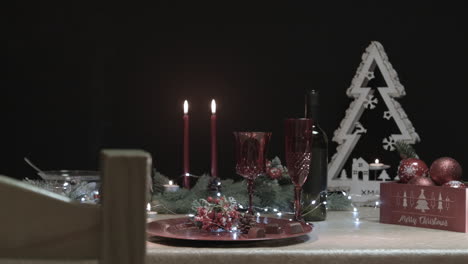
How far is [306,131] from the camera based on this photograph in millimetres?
1387

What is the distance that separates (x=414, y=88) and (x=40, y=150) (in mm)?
1209

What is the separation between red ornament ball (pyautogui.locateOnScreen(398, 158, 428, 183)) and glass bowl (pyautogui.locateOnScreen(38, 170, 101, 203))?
0.68m

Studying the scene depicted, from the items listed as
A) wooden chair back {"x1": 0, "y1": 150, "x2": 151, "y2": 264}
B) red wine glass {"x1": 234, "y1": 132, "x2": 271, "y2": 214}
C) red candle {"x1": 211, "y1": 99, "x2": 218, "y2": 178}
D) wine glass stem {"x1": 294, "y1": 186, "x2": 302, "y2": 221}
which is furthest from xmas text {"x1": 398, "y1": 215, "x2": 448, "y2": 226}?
wooden chair back {"x1": 0, "y1": 150, "x2": 151, "y2": 264}

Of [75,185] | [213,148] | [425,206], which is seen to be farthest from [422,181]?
[75,185]

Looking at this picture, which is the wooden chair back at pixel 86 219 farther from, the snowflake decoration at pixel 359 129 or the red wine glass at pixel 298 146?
the snowflake decoration at pixel 359 129

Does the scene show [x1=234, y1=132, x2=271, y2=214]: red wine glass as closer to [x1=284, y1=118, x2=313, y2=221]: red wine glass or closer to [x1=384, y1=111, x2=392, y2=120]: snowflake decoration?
[x1=284, y1=118, x2=313, y2=221]: red wine glass

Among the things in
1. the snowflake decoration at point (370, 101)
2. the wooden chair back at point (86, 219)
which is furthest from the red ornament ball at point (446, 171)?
the wooden chair back at point (86, 219)

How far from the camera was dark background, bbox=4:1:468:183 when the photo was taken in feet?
6.79

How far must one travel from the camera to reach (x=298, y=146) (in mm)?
1385

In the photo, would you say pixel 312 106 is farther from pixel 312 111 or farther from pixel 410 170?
pixel 410 170

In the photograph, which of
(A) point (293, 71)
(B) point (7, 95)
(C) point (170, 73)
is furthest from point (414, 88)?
(B) point (7, 95)

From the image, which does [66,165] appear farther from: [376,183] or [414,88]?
[414,88]

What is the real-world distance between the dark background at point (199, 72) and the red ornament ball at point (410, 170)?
0.60m

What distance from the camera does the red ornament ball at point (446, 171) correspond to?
4.69ft
